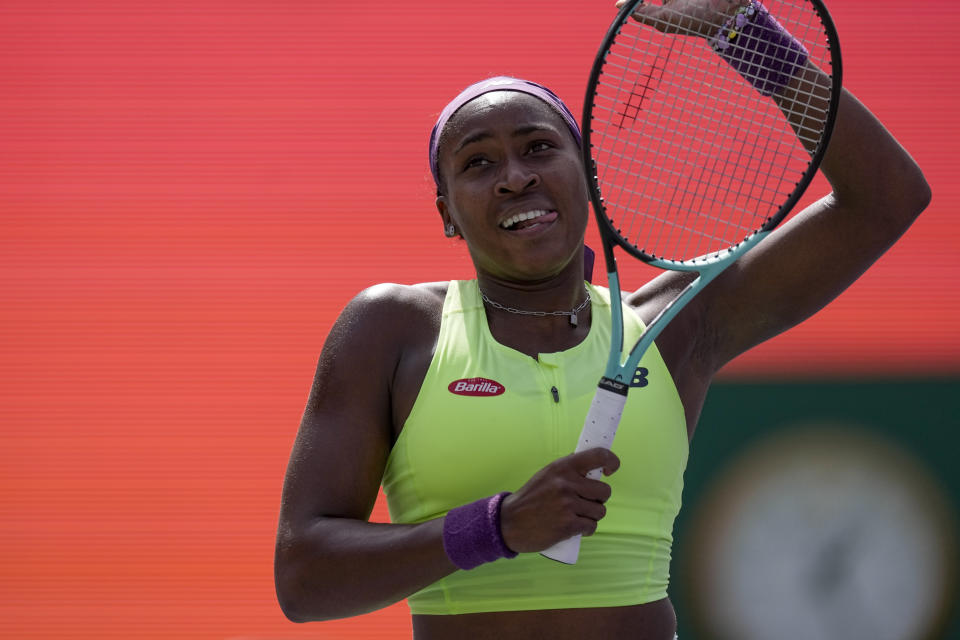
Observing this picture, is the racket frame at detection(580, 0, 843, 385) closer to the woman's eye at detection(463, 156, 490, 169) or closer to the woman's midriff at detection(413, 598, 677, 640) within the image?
the woman's eye at detection(463, 156, 490, 169)

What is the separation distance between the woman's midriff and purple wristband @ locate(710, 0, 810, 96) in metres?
0.80

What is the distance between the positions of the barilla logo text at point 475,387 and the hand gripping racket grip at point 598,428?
190 millimetres

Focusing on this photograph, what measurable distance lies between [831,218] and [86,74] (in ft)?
8.60

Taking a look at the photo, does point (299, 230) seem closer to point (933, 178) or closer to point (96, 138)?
point (96, 138)

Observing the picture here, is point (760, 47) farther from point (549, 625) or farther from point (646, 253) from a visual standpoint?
point (549, 625)

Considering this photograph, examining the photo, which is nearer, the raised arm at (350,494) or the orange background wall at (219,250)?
the raised arm at (350,494)

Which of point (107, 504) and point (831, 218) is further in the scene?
point (107, 504)

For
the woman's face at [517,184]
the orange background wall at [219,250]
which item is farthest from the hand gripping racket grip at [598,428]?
the orange background wall at [219,250]

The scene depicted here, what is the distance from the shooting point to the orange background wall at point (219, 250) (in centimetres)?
316

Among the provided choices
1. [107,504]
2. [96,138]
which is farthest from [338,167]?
[107,504]

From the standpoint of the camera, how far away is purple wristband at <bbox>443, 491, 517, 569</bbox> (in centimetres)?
120

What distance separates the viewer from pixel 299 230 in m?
3.31

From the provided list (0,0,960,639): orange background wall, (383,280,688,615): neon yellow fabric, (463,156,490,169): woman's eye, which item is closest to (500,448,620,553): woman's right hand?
(383,280,688,615): neon yellow fabric

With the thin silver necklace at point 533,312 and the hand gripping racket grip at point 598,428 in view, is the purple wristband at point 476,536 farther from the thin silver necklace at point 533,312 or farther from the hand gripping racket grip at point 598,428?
the thin silver necklace at point 533,312
